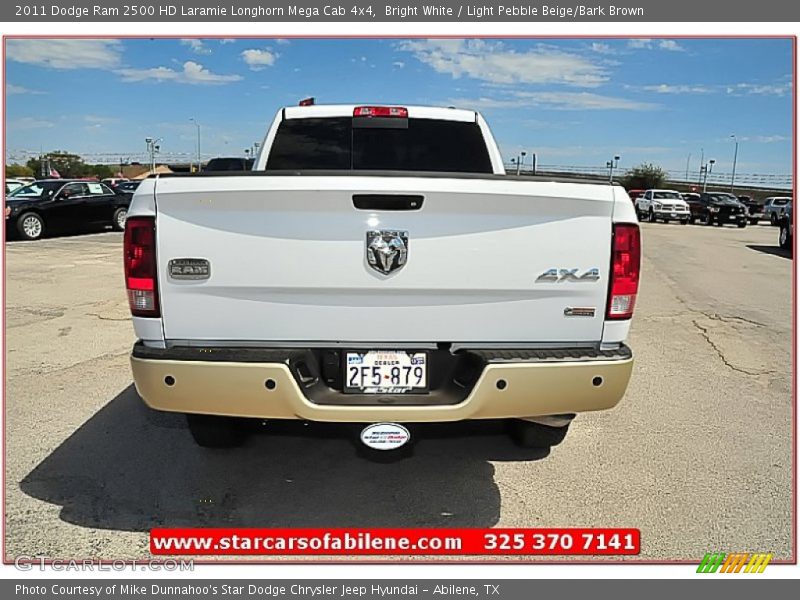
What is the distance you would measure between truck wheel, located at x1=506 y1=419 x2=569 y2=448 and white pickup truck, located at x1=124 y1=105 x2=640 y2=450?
93cm

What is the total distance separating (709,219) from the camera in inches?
1287

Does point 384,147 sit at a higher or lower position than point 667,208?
higher

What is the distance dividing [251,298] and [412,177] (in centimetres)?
89

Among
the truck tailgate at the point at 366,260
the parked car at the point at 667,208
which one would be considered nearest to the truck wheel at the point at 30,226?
the truck tailgate at the point at 366,260

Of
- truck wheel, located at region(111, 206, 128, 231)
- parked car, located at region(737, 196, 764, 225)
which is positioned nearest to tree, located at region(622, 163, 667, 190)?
parked car, located at region(737, 196, 764, 225)

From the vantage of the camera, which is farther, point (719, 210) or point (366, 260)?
point (719, 210)

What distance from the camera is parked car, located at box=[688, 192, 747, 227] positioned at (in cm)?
3167

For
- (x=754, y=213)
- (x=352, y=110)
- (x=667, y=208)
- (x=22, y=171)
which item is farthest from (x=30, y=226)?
(x=22, y=171)

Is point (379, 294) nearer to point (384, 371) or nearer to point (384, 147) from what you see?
point (384, 371)

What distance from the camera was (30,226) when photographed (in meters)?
16.8

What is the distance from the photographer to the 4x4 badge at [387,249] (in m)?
2.91

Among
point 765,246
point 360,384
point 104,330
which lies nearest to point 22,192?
point 104,330

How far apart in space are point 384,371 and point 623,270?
1181 millimetres

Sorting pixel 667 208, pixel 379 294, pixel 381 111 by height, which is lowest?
pixel 667 208
